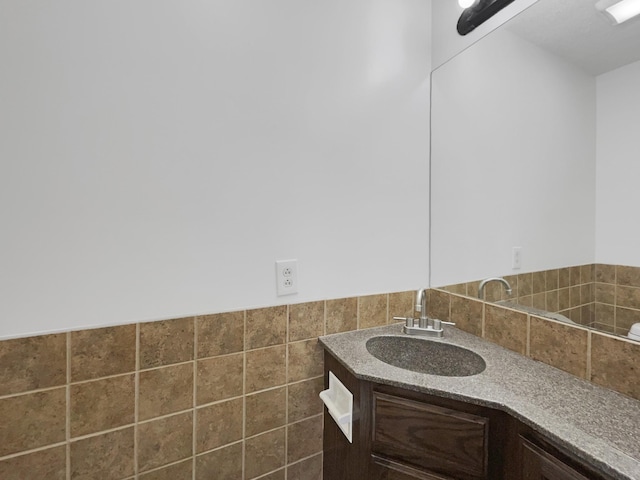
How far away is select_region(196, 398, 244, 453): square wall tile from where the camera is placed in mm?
947

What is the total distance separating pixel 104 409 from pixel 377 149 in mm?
1359

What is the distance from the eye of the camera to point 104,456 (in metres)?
0.83

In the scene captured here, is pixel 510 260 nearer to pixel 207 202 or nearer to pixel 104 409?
pixel 207 202

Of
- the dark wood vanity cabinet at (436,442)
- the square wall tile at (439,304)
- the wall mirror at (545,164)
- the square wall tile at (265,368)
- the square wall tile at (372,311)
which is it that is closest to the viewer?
the dark wood vanity cabinet at (436,442)

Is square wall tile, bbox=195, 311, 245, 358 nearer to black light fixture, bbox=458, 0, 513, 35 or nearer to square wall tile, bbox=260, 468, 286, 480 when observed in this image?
square wall tile, bbox=260, 468, 286, 480

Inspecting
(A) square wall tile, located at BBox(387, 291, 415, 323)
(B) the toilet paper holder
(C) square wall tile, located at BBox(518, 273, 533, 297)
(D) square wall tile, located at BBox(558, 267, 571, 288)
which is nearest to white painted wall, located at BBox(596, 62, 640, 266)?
(D) square wall tile, located at BBox(558, 267, 571, 288)

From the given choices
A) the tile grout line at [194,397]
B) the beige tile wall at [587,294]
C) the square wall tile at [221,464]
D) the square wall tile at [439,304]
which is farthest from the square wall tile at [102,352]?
the beige tile wall at [587,294]

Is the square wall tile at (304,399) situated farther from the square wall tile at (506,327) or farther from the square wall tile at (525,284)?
the square wall tile at (525,284)

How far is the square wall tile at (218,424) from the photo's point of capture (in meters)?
0.95

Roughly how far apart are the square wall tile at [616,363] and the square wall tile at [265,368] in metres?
1.01

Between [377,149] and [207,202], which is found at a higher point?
[377,149]

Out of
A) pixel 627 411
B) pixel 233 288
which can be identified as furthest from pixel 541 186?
pixel 233 288

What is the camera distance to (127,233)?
0.85m

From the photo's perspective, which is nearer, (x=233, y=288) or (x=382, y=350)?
(x=233, y=288)
